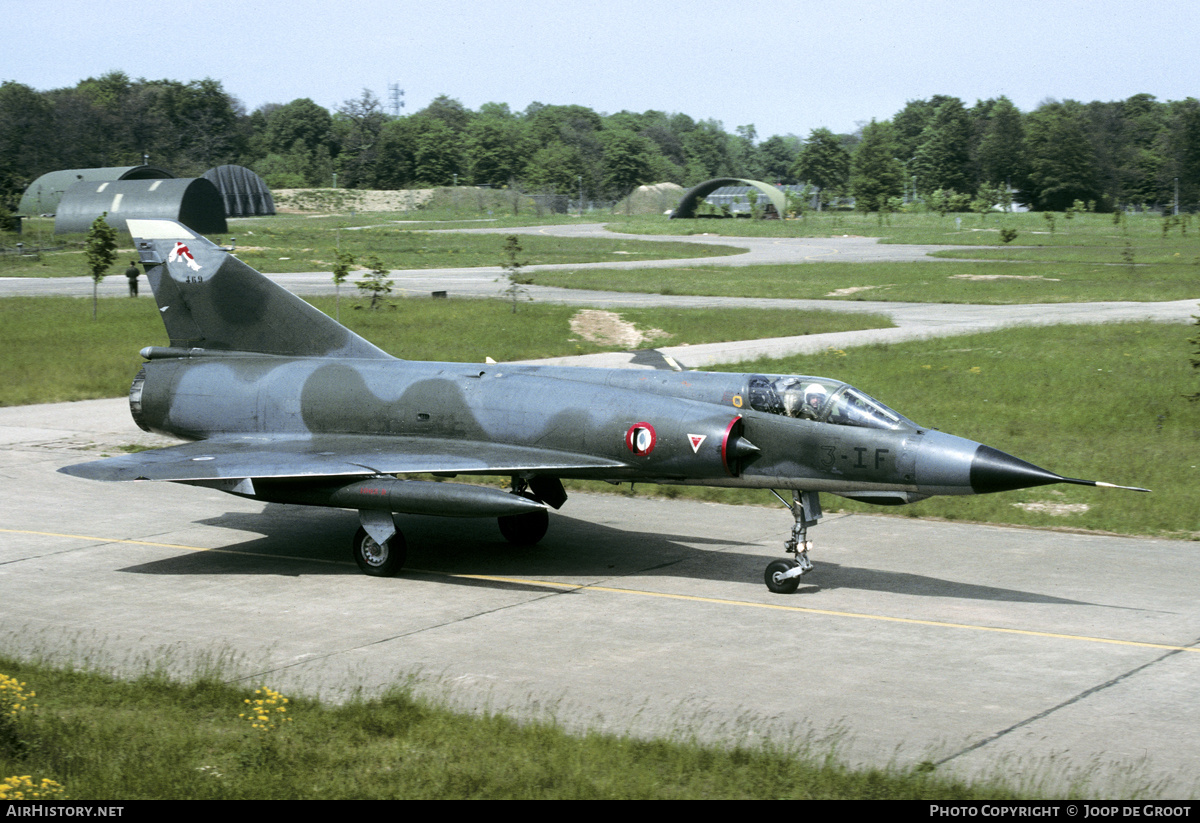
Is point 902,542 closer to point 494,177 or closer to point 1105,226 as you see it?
point 1105,226

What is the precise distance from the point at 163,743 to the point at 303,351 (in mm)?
8998

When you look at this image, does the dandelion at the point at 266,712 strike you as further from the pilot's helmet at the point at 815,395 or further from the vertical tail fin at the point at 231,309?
the vertical tail fin at the point at 231,309

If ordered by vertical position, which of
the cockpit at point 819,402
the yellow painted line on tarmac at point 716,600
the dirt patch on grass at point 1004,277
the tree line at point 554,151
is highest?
the tree line at point 554,151

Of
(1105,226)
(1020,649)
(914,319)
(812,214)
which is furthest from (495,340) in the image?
(812,214)

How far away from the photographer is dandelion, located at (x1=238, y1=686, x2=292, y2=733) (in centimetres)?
842

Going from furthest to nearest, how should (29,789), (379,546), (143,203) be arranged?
(143,203)
(379,546)
(29,789)

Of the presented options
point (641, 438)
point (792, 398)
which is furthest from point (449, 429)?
point (792, 398)

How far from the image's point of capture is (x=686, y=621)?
39.7ft

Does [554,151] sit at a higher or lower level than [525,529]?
higher

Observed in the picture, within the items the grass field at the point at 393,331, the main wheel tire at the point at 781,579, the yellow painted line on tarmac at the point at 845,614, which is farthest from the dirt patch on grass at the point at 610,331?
the main wheel tire at the point at 781,579

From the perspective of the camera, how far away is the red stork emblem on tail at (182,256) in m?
A: 16.8

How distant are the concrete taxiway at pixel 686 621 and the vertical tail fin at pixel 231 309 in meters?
2.75

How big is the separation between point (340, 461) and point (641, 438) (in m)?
3.86

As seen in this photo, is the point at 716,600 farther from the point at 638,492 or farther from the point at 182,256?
the point at 182,256
